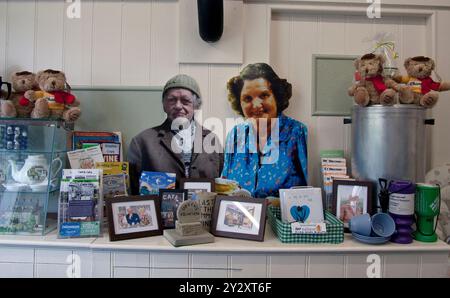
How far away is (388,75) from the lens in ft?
4.91

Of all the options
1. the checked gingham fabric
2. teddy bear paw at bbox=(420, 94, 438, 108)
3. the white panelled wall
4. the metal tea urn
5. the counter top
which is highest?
the white panelled wall

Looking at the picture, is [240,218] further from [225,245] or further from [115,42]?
[115,42]

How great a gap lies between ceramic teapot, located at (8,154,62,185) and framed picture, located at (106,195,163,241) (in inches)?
16.5

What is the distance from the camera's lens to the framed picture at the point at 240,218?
137 centimetres

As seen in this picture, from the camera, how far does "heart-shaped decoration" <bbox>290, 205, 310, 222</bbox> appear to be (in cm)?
140

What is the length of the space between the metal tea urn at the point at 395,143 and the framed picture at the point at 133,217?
1145 millimetres

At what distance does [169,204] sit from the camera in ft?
4.82

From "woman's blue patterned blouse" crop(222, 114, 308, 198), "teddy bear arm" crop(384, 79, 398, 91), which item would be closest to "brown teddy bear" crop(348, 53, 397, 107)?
"teddy bear arm" crop(384, 79, 398, 91)

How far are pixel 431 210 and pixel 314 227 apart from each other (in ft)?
1.87

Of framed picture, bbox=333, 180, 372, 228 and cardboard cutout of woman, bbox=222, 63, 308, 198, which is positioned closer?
framed picture, bbox=333, 180, 372, 228

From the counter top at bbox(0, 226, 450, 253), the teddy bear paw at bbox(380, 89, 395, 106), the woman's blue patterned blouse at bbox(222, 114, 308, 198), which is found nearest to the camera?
the counter top at bbox(0, 226, 450, 253)

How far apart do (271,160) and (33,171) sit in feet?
4.33

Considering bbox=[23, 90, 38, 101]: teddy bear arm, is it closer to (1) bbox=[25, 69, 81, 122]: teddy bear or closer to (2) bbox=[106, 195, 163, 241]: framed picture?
(1) bbox=[25, 69, 81, 122]: teddy bear

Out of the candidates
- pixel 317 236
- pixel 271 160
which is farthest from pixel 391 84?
pixel 317 236
